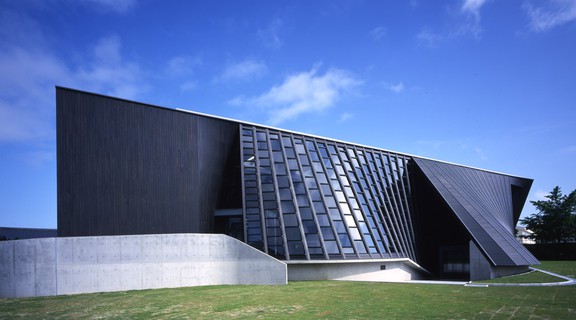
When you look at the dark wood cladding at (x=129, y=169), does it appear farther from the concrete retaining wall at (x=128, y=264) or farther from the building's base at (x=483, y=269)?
the building's base at (x=483, y=269)

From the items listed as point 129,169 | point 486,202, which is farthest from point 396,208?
point 129,169

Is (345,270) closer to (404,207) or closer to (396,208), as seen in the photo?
(396,208)

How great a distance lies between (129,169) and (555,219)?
168 feet

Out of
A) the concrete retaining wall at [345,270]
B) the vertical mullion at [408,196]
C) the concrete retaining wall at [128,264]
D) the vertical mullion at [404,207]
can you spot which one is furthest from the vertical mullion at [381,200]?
the concrete retaining wall at [128,264]

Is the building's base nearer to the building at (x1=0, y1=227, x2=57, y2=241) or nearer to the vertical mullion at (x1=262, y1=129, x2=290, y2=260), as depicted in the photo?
the vertical mullion at (x1=262, y1=129, x2=290, y2=260)

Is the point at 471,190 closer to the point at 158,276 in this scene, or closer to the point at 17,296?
the point at 158,276

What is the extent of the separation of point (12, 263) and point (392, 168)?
26.7 meters

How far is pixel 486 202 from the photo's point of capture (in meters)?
38.3

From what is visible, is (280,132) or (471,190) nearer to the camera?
(280,132)

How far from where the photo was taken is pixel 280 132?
1227 inches

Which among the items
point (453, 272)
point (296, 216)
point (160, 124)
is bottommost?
point (453, 272)

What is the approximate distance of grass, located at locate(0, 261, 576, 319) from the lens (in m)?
14.3

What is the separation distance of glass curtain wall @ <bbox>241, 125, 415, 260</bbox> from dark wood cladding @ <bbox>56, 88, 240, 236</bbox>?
130 inches

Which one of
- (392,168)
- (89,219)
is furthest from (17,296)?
(392,168)
